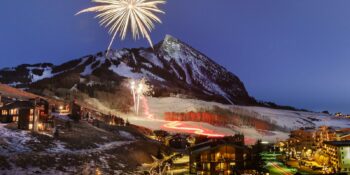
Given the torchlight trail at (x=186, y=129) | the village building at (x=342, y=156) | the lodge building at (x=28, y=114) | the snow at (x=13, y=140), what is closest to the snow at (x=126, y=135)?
the lodge building at (x=28, y=114)

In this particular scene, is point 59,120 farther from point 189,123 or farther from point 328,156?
point 189,123

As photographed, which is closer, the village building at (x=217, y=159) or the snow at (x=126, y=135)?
the village building at (x=217, y=159)

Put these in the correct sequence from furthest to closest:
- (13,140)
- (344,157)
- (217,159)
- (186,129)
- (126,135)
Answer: (186,129) < (126,135) < (344,157) < (217,159) < (13,140)

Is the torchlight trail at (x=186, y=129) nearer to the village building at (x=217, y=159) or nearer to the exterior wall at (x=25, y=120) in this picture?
the village building at (x=217, y=159)

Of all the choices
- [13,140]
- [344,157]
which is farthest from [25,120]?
[344,157]

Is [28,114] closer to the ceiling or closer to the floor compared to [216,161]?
closer to the ceiling

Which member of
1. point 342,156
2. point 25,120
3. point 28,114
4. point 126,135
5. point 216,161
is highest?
point 28,114

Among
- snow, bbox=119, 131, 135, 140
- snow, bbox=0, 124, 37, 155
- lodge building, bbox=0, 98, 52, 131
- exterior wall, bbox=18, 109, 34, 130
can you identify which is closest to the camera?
Answer: snow, bbox=0, 124, 37, 155

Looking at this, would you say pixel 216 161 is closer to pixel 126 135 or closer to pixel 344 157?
pixel 344 157

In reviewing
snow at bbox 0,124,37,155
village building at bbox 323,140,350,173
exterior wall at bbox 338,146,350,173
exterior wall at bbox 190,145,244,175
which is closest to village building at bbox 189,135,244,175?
exterior wall at bbox 190,145,244,175

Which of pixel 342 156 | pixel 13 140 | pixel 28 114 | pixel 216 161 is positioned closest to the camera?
pixel 13 140

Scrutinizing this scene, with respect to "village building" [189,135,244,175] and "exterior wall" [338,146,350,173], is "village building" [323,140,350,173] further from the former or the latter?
"village building" [189,135,244,175]
